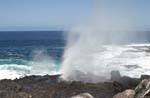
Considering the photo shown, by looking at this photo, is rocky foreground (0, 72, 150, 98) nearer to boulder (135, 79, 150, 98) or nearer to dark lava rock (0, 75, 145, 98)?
dark lava rock (0, 75, 145, 98)

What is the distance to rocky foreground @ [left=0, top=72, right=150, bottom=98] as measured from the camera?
24.7 m

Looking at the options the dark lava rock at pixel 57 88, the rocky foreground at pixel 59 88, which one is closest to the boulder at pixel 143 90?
the rocky foreground at pixel 59 88

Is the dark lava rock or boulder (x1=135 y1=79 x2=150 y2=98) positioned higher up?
boulder (x1=135 y1=79 x2=150 y2=98)

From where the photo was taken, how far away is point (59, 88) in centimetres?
2681

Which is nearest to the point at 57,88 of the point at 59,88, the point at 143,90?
the point at 59,88

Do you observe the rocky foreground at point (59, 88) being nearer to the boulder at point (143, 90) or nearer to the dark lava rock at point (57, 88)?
the dark lava rock at point (57, 88)

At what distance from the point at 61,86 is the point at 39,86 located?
1709 millimetres

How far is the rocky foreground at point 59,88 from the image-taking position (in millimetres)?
24656

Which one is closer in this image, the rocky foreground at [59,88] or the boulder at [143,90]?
the boulder at [143,90]

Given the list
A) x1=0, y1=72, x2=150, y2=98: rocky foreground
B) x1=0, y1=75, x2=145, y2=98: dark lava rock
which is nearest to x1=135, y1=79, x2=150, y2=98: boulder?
x1=0, y1=72, x2=150, y2=98: rocky foreground

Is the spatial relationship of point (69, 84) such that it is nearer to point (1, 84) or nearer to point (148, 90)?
point (1, 84)

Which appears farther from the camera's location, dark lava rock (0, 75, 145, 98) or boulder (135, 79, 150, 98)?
dark lava rock (0, 75, 145, 98)

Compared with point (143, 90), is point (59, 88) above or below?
below

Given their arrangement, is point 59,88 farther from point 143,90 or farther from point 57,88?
point 143,90
